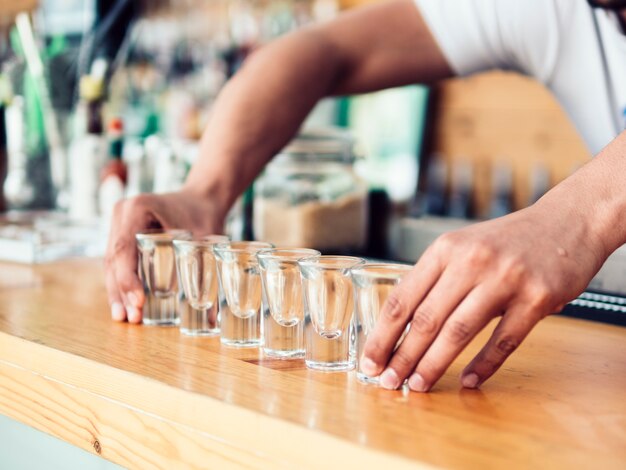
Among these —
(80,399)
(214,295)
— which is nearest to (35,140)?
(214,295)

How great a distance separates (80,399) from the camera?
0.80 metres

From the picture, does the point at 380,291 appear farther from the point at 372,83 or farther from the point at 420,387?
the point at 372,83

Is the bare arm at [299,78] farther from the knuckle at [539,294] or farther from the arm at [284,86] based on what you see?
the knuckle at [539,294]

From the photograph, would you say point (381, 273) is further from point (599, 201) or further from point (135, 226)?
point (135, 226)

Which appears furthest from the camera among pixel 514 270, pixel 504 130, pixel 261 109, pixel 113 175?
pixel 504 130

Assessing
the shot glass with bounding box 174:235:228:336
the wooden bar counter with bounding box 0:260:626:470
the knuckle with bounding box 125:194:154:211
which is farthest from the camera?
the knuckle with bounding box 125:194:154:211

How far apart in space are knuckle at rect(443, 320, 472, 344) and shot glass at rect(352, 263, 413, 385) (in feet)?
0.20

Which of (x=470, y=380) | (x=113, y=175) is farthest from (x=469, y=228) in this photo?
(x=113, y=175)

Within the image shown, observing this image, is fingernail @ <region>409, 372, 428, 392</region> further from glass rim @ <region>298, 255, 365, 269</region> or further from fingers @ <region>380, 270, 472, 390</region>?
glass rim @ <region>298, 255, 365, 269</region>

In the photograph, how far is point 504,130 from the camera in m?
2.97

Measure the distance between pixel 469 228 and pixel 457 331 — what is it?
0.09 meters

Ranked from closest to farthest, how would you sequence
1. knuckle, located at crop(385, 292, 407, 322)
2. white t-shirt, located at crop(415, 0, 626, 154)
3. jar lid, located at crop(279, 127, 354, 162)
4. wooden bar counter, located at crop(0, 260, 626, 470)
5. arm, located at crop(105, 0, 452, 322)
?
wooden bar counter, located at crop(0, 260, 626, 470) < knuckle, located at crop(385, 292, 407, 322) < arm, located at crop(105, 0, 452, 322) < white t-shirt, located at crop(415, 0, 626, 154) < jar lid, located at crop(279, 127, 354, 162)

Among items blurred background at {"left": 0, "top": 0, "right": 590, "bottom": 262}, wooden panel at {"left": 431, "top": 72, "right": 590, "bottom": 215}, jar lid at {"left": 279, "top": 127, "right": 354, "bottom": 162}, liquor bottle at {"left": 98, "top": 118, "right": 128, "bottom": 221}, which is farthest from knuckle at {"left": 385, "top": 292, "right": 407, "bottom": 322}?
wooden panel at {"left": 431, "top": 72, "right": 590, "bottom": 215}

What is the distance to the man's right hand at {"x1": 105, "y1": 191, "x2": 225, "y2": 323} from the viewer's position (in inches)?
40.9
